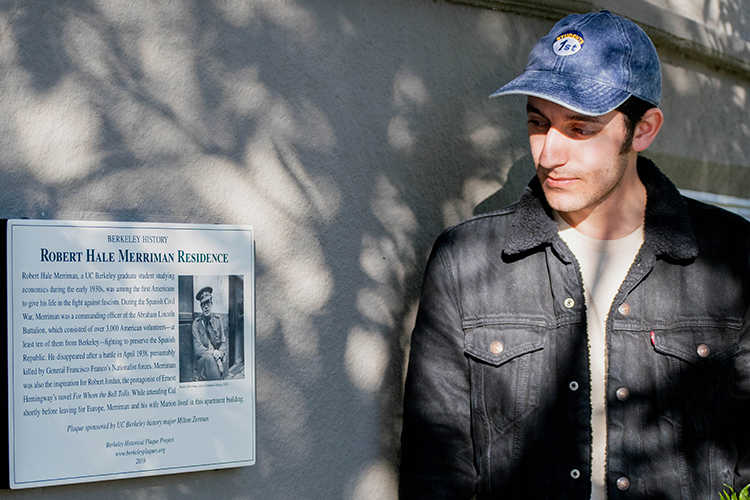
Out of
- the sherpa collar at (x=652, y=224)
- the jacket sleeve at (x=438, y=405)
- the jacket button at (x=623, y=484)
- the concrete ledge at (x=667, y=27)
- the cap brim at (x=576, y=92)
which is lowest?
the jacket button at (x=623, y=484)

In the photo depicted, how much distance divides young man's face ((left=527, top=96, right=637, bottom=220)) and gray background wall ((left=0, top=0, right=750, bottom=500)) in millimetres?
507

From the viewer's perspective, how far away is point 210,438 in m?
2.16

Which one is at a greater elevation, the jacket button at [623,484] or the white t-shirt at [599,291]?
the white t-shirt at [599,291]

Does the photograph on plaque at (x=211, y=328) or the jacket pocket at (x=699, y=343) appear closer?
the photograph on plaque at (x=211, y=328)

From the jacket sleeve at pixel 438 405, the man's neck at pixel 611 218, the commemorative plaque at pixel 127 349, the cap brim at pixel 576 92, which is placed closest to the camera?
the commemorative plaque at pixel 127 349

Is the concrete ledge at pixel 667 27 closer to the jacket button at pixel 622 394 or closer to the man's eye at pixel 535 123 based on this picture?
the man's eye at pixel 535 123

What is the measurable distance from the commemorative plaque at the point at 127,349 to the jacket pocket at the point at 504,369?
77cm

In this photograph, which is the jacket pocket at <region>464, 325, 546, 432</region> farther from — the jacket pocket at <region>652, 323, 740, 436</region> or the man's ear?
the man's ear

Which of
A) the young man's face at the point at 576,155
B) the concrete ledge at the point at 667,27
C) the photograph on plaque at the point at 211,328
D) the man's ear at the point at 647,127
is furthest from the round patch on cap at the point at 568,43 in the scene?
the photograph on plaque at the point at 211,328

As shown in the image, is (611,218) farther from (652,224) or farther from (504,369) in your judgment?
(504,369)

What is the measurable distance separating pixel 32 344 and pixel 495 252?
153 centimetres

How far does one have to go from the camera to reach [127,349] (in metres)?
2.05

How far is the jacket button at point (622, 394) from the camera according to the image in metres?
2.32

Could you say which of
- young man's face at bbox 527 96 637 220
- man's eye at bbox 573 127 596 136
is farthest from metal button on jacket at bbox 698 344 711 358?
man's eye at bbox 573 127 596 136
